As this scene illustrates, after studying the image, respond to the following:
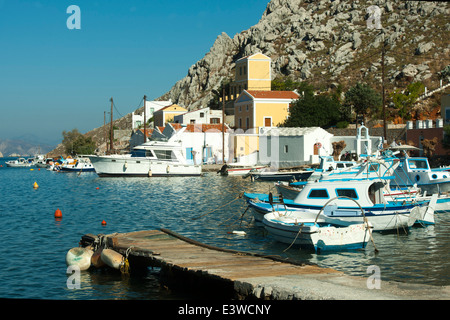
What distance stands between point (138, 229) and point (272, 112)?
179ft

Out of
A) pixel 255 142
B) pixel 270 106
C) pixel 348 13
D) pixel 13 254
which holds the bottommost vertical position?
pixel 13 254

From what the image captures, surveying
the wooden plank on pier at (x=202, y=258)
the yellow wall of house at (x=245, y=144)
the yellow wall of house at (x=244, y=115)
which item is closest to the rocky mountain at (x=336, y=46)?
the yellow wall of house at (x=244, y=115)

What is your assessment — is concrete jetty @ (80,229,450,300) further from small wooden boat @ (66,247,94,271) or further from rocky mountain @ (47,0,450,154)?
rocky mountain @ (47,0,450,154)

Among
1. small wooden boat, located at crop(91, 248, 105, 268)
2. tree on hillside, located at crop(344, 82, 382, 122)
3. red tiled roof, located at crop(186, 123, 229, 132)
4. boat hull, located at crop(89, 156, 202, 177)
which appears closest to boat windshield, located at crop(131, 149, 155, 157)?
boat hull, located at crop(89, 156, 202, 177)

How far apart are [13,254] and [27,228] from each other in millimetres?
7157

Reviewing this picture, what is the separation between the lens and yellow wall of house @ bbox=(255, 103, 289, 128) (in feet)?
256

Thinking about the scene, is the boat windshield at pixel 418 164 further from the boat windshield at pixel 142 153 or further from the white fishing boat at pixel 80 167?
the white fishing boat at pixel 80 167

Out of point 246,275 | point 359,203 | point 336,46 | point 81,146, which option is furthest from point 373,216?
point 81,146

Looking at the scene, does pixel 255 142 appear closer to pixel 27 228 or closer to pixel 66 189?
pixel 66 189

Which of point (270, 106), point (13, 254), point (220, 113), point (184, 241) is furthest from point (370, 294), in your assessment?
point (220, 113)

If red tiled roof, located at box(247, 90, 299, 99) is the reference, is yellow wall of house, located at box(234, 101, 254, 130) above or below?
below

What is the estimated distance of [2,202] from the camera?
137 ft

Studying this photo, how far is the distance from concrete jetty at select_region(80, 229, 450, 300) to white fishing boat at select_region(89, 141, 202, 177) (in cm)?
4273

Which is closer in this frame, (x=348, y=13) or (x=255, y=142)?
(x=255, y=142)
